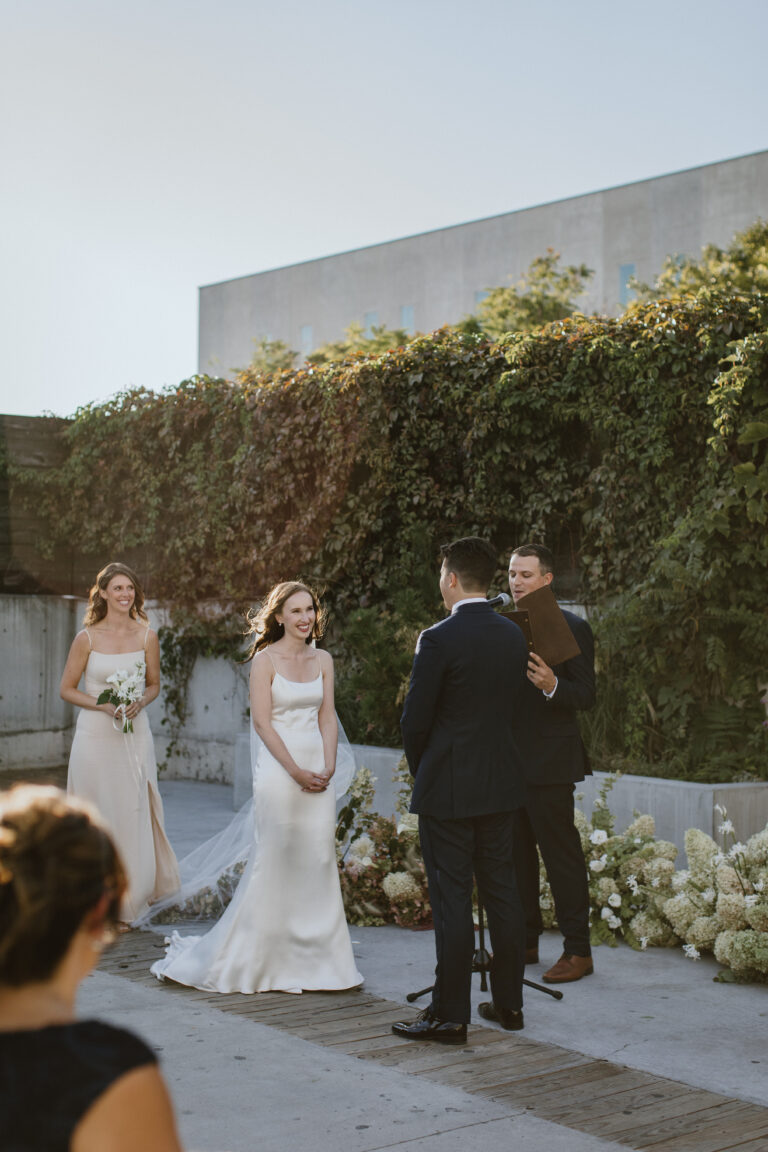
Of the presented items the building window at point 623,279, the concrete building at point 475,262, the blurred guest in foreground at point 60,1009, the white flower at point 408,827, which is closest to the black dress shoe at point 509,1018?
the white flower at point 408,827

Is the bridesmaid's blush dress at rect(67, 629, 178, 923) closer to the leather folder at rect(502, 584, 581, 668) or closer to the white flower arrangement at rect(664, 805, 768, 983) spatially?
the leather folder at rect(502, 584, 581, 668)

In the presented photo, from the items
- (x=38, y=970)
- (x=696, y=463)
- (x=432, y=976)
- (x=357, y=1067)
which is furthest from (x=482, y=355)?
(x=38, y=970)

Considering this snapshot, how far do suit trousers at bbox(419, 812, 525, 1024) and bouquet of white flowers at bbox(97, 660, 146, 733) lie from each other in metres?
2.98

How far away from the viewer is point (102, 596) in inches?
314

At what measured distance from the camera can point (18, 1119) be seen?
1.61 meters

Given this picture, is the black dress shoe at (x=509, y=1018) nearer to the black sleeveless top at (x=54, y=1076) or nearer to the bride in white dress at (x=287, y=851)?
the bride in white dress at (x=287, y=851)

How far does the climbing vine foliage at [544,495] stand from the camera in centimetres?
880

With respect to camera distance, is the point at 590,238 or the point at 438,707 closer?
the point at 438,707

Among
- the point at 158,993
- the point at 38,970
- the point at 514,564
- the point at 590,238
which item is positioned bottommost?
the point at 158,993

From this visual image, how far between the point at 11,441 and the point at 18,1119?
A: 14.6m

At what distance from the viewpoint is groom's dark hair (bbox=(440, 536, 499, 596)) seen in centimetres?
527

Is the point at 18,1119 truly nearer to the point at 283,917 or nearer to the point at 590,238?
the point at 283,917

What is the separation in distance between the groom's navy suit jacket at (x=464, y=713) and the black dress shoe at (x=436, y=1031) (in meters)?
0.83

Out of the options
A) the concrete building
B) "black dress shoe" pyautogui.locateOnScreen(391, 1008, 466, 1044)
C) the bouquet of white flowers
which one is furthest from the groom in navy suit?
the concrete building
